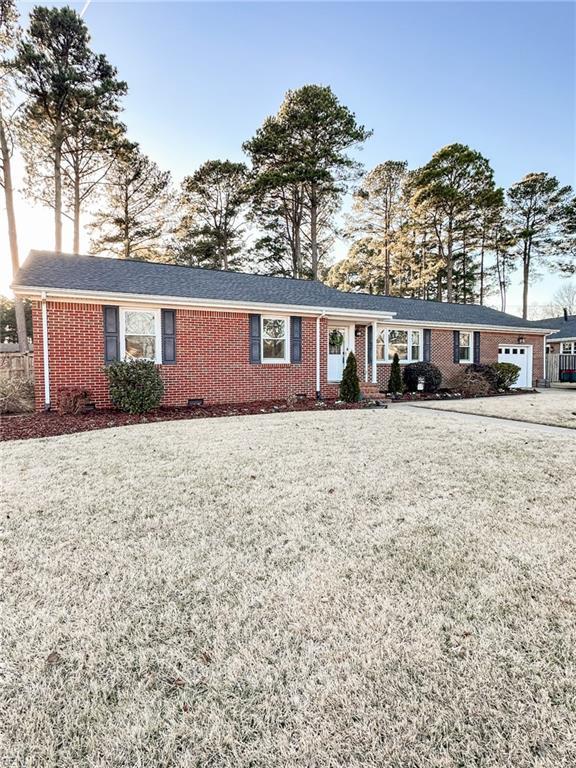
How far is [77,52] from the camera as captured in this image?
1555 centimetres

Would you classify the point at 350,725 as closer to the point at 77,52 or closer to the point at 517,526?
the point at 517,526

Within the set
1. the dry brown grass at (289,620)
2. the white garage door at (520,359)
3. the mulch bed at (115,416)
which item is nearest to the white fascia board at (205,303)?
the mulch bed at (115,416)

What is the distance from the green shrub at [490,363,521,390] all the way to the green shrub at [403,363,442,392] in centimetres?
282

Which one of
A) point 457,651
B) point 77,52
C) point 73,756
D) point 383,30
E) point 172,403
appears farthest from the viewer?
point 77,52

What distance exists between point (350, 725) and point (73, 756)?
3.27 ft

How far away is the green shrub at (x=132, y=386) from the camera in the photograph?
29.1 ft

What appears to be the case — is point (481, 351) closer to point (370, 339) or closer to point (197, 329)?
point (370, 339)

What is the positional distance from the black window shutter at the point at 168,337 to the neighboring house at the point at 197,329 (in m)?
0.03

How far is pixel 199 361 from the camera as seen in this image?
34.8 ft

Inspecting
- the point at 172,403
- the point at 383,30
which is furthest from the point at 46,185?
the point at 383,30

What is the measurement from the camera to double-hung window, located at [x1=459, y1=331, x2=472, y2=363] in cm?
1684

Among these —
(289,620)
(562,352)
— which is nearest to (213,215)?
(562,352)

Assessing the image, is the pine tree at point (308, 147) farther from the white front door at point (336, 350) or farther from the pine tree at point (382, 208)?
the white front door at point (336, 350)

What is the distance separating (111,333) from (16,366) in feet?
9.26
